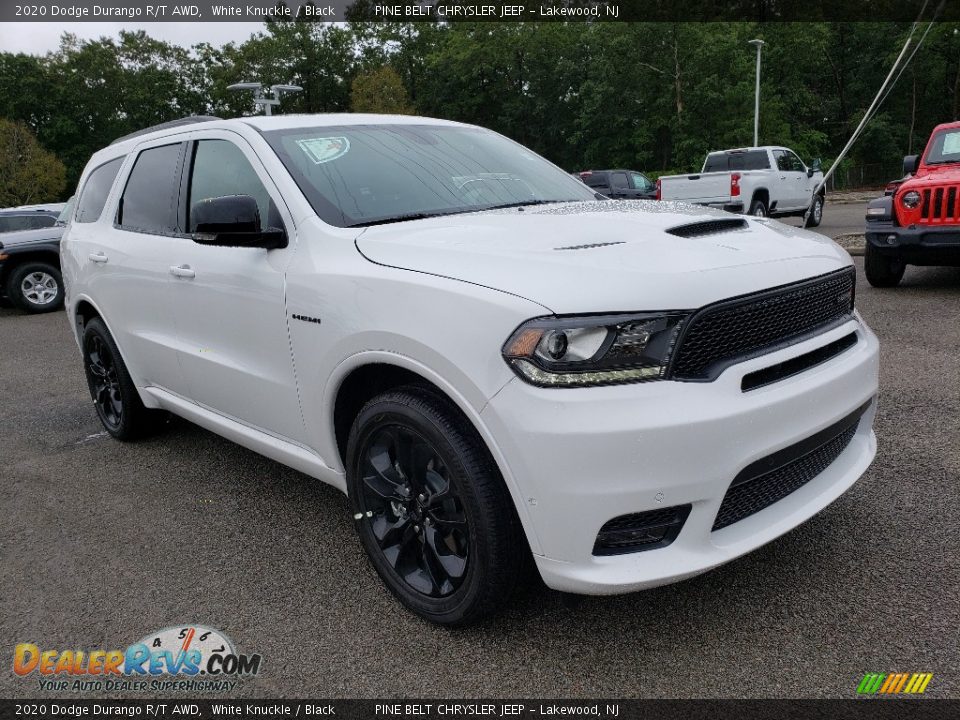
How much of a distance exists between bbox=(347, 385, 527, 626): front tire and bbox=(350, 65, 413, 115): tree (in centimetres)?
4867

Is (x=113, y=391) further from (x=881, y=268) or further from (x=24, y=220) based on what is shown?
(x=24, y=220)

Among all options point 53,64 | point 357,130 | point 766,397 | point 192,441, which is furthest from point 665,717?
point 53,64

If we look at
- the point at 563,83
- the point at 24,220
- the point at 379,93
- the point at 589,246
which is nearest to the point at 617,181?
the point at 24,220

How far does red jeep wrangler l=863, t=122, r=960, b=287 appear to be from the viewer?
748 cm

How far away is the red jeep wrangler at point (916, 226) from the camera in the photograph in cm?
748

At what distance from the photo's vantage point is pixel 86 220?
4.86 metres

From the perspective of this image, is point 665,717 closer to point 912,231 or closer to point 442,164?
point 442,164

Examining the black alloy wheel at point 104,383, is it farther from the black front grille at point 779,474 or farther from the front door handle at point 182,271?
the black front grille at point 779,474

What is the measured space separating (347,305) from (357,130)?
126 cm

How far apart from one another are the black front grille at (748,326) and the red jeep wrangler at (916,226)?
5.96 meters

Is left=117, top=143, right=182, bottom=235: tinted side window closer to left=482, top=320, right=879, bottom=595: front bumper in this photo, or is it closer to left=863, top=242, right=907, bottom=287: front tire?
left=482, top=320, right=879, bottom=595: front bumper

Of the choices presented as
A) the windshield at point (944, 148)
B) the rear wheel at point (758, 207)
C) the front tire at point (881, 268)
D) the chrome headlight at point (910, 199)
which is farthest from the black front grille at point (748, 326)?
the rear wheel at point (758, 207)

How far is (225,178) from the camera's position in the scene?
3.45 meters

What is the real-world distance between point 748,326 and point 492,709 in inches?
53.0
